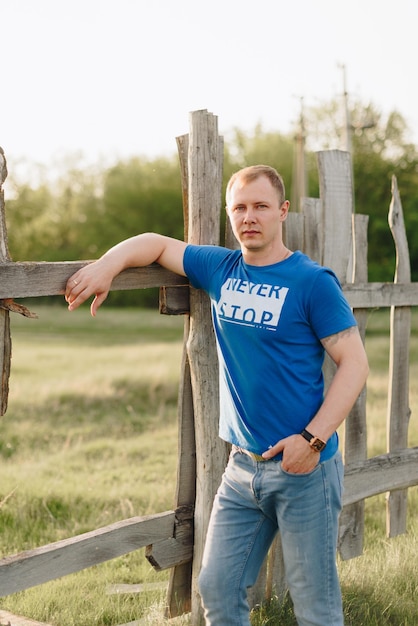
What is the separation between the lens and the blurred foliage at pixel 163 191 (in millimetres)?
47594

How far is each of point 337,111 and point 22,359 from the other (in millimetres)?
38573

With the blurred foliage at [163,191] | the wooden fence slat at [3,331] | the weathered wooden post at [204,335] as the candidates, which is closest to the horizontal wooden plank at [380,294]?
the weathered wooden post at [204,335]

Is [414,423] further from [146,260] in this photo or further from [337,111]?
[337,111]

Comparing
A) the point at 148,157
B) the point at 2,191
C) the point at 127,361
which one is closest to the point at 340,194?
the point at 2,191

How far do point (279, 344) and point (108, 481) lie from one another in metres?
4.34

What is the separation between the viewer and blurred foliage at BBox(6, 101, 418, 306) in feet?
156

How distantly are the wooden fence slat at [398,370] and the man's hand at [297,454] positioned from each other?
6.92 feet

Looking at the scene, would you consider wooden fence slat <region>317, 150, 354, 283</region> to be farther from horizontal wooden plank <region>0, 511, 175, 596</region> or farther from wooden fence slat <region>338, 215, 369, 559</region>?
horizontal wooden plank <region>0, 511, 175, 596</region>

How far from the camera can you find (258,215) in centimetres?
296

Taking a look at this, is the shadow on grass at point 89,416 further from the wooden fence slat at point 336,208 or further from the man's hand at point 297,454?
the man's hand at point 297,454

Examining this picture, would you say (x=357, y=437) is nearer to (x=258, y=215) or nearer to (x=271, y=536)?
(x=271, y=536)

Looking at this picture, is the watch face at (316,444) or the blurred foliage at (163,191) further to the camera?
the blurred foliage at (163,191)

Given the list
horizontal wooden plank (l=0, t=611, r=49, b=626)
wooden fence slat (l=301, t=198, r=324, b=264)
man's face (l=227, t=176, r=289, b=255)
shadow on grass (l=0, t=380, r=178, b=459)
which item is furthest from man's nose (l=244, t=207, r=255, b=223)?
shadow on grass (l=0, t=380, r=178, b=459)

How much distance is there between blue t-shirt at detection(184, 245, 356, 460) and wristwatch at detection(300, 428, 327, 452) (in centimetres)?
7
